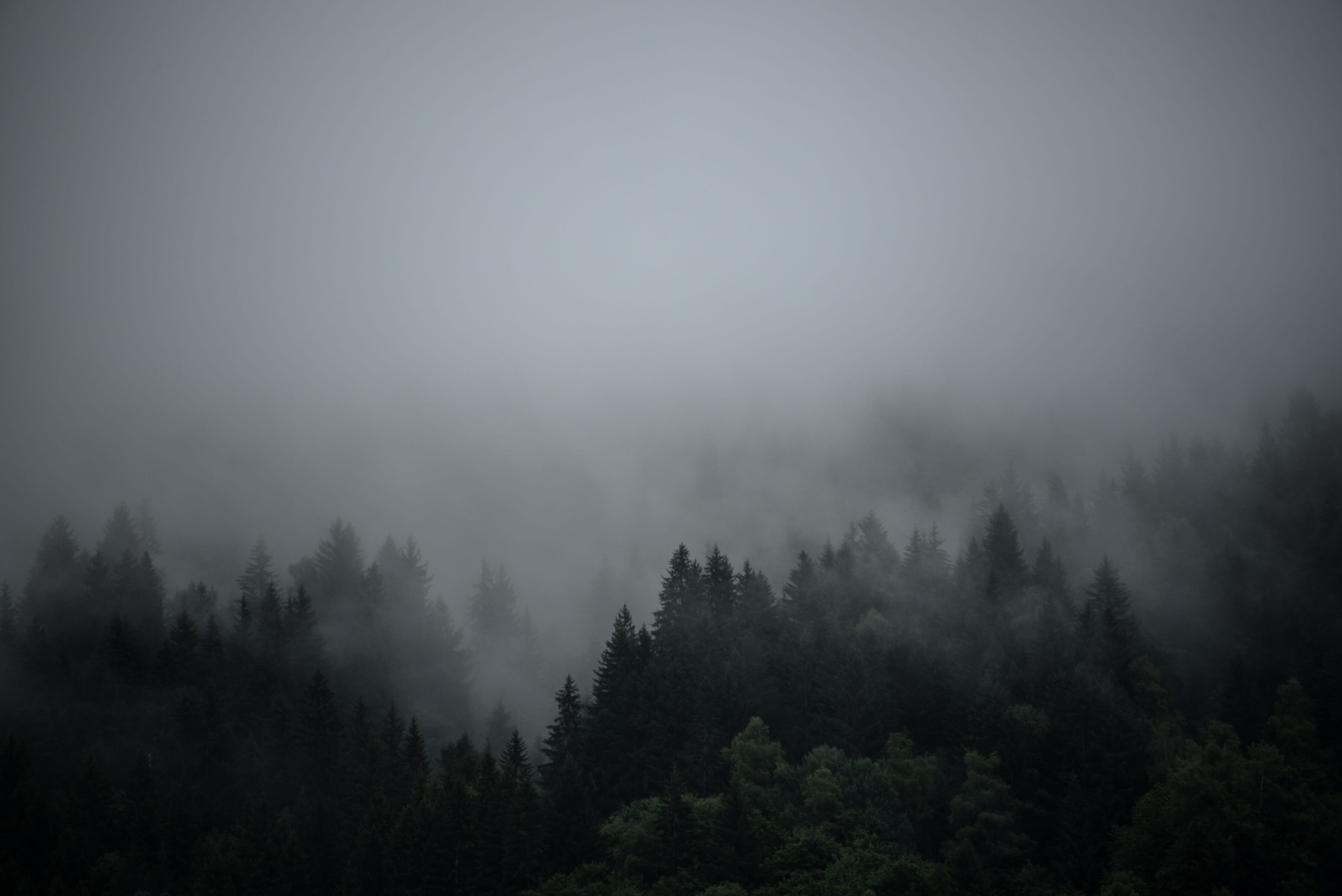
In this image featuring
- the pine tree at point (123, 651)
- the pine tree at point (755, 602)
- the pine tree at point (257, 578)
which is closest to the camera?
the pine tree at point (755, 602)

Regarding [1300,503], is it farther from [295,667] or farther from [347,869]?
[295,667]

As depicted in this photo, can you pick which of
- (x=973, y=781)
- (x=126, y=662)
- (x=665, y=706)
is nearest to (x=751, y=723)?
(x=665, y=706)

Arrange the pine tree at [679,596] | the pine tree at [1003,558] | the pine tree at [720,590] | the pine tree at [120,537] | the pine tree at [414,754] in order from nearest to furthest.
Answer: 1. the pine tree at [414,754]
2. the pine tree at [679,596]
3. the pine tree at [720,590]
4. the pine tree at [1003,558]
5. the pine tree at [120,537]

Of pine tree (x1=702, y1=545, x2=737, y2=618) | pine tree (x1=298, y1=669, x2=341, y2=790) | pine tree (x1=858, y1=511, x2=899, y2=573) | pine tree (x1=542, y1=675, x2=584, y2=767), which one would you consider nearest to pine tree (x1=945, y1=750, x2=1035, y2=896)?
pine tree (x1=702, y1=545, x2=737, y2=618)

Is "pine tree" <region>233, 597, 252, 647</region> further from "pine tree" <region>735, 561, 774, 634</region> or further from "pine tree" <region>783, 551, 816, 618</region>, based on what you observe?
"pine tree" <region>783, 551, 816, 618</region>

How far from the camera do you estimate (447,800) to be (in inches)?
2450

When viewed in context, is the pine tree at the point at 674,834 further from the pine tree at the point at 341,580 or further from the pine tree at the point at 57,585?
the pine tree at the point at 57,585

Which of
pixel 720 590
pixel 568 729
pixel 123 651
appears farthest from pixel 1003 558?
pixel 123 651

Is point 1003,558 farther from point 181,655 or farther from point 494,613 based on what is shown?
point 181,655

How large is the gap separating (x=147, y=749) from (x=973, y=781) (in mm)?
80025

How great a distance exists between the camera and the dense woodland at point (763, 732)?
56.5 metres

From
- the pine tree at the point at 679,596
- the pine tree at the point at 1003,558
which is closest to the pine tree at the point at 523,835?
the pine tree at the point at 679,596

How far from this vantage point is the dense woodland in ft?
185

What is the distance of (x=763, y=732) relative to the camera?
69562mm
